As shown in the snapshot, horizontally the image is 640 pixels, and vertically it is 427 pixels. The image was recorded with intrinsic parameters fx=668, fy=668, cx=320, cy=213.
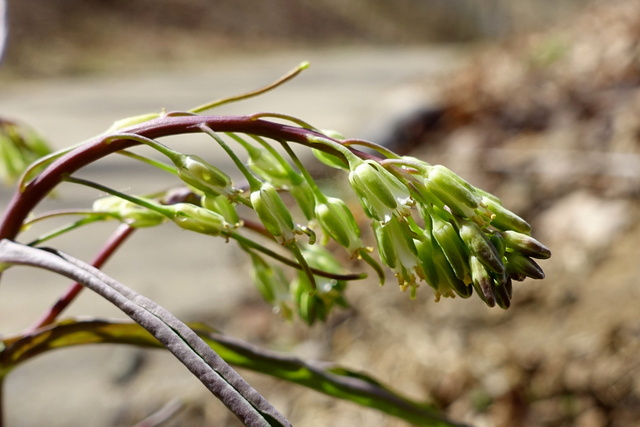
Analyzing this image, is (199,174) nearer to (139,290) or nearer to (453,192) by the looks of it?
(453,192)

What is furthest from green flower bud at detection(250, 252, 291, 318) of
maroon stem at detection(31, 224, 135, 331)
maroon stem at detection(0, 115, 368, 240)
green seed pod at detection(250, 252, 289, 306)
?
maroon stem at detection(0, 115, 368, 240)

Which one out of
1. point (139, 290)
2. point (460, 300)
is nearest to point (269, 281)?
point (460, 300)

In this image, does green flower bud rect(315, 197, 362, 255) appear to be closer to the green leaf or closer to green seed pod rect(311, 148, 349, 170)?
green seed pod rect(311, 148, 349, 170)

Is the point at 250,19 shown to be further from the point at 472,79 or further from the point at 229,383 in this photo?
the point at 229,383

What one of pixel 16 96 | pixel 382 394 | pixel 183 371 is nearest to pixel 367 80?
pixel 16 96

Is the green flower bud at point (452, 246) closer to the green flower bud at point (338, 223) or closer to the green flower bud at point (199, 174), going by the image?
the green flower bud at point (338, 223)

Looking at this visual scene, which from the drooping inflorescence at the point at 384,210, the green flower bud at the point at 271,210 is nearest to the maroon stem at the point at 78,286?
the drooping inflorescence at the point at 384,210

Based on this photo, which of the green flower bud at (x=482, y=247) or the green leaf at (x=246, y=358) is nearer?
the green flower bud at (x=482, y=247)
